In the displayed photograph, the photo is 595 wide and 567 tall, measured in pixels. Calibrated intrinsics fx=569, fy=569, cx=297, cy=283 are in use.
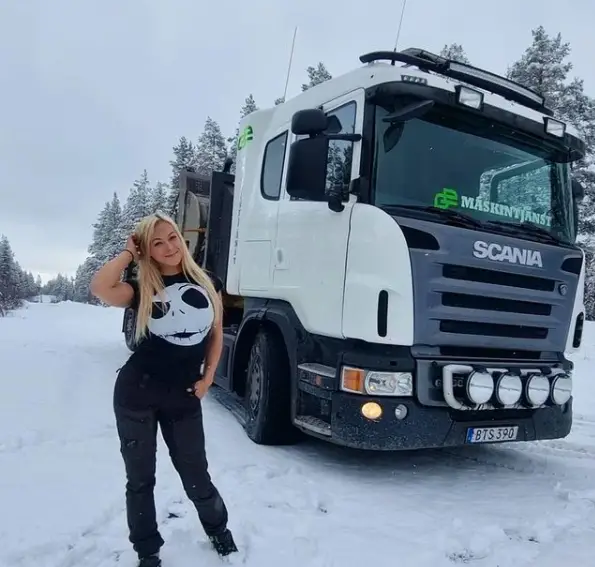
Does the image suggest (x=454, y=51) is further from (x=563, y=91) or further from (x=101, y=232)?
(x=101, y=232)

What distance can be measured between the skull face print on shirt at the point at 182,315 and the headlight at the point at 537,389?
2.65 m

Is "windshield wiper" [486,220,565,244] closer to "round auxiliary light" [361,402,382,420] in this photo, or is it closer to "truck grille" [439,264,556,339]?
"truck grille" [439,264,556,339]

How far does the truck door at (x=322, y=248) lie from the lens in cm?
430

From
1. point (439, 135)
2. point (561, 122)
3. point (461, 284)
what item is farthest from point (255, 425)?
point (561, 122)

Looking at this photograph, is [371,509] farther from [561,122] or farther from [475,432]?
[561,122]

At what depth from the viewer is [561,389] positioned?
457 cm

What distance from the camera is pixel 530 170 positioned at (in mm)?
5012

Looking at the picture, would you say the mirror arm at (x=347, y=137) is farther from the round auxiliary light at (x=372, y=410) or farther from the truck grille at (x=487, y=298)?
the round auxiliary light at (x=372, y=410)

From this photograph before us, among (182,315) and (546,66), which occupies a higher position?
(546,66)

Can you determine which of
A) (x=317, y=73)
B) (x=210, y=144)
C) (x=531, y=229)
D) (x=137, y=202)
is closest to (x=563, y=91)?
(x=317, y=73)

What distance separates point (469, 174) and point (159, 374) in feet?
9.84

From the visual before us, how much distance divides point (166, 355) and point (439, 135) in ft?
9.34

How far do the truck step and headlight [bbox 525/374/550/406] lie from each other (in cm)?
154

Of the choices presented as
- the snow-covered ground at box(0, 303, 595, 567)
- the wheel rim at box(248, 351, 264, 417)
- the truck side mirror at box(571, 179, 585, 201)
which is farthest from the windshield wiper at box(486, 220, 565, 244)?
the wheel rim at box(248, 351, 264, 417)
